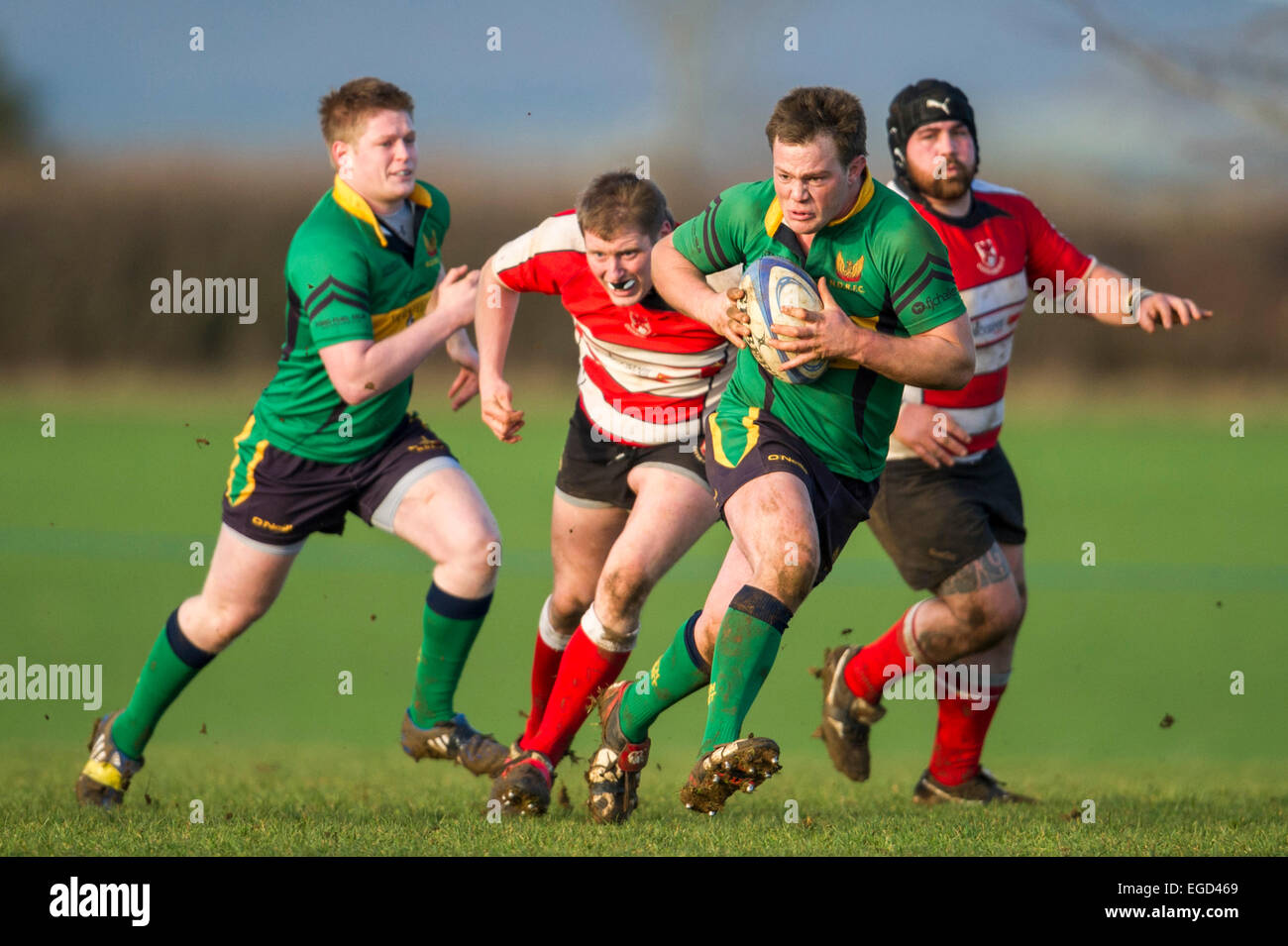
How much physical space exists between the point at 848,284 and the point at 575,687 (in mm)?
1875

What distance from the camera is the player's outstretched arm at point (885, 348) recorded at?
4.69 metres

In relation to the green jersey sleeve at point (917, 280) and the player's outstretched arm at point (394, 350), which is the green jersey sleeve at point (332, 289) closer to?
the player's outstretched arm at point (394, 350)

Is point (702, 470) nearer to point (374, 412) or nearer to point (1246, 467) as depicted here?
point (374, 412)

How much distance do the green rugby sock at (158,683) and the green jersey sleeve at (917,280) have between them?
2.97 m

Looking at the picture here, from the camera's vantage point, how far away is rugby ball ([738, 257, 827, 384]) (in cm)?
479

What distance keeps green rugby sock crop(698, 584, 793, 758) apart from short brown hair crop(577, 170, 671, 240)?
1.50 metres

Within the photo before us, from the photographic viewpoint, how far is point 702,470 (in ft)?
19.1

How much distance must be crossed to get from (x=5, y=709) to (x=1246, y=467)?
1829cm

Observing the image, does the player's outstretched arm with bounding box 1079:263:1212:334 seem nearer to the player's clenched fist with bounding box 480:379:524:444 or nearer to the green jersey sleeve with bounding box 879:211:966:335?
the green jersey sleeve with bounding box 879:211:966:335

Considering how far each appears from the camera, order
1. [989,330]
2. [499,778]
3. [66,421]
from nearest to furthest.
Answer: [499,778], [989,330], [66,421]

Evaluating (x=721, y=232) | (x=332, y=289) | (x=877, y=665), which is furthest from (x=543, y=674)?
(x=721, y=232)

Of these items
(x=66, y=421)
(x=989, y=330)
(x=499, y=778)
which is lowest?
(x=66, y=421)

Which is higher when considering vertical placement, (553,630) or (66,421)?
(553,630)

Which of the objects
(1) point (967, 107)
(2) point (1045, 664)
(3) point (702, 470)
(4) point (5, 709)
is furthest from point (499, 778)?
(2) point (1045, 664)
